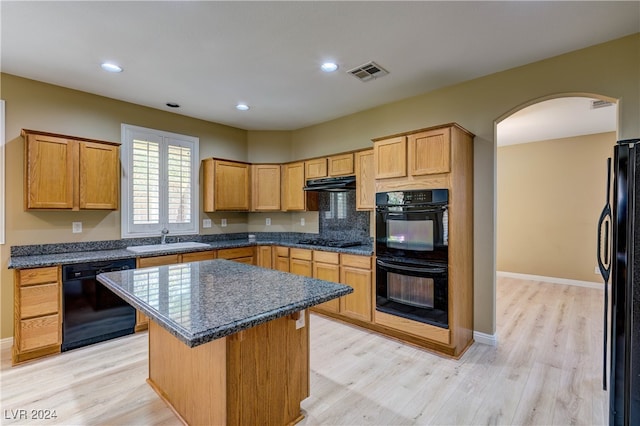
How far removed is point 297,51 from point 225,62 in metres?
0.72

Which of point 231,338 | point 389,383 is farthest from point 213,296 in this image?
point 389,383

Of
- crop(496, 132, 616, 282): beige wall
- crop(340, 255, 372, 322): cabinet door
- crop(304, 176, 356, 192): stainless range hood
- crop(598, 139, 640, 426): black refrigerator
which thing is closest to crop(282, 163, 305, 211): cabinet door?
crop(304, 176, 356, 192): stainless range hood

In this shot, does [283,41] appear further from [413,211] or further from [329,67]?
[413,211]

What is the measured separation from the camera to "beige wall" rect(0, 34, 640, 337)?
2.56 meters

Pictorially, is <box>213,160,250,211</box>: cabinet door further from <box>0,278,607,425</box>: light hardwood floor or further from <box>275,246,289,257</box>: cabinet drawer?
<box>0,278,607,425</box>: light hardwood floor

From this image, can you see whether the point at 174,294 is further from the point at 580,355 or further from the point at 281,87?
the point at 580,355

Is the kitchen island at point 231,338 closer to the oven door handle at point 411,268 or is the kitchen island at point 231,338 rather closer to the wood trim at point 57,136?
the oven door handle at point 411,268

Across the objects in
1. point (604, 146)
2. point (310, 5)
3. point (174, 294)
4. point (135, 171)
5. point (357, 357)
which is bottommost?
point (357, 357)

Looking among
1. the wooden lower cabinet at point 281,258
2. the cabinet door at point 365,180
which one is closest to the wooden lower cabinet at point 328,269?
the wooden lower cabinet at point 281,258

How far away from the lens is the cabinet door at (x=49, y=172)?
10.1ft

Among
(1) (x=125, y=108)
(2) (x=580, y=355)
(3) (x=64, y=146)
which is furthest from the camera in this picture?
(1) (x=125, y=108)

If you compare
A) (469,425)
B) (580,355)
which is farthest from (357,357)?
(580,355)

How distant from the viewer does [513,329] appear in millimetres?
3562

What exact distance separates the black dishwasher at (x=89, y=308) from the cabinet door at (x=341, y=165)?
2682mm
